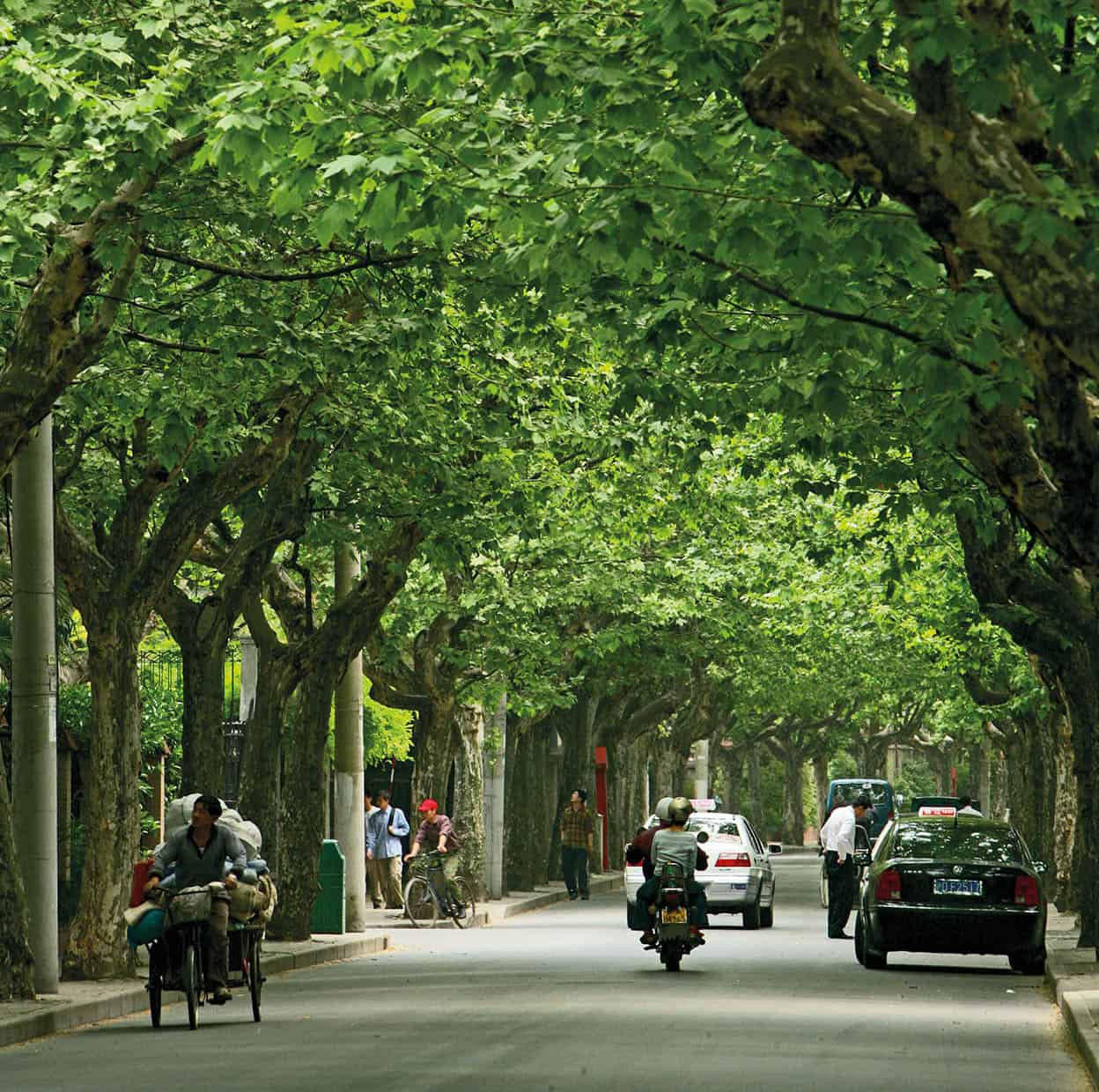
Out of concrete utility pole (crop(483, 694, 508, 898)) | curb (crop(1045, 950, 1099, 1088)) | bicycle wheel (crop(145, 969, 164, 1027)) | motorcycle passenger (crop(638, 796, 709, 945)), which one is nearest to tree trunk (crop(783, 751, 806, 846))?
concrete utility pole (crop(483, 694, 508, 898))

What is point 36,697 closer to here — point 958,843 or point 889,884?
point 889,884

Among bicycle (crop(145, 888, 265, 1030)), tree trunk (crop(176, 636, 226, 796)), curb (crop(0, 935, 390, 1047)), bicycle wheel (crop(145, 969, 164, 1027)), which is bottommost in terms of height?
curb (crop(0, 935, 390, 1047))

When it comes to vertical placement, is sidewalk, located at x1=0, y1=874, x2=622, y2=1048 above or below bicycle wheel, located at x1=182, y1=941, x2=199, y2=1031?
below

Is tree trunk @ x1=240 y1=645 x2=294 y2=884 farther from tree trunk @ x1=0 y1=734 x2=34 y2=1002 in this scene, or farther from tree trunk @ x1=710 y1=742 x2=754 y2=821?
tree trunk @ x1=710 y1=742 x2=754 y2=821

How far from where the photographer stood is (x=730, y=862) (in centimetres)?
3253

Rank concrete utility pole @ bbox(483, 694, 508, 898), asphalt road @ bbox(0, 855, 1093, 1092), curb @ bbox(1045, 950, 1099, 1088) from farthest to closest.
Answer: concrete utility pole @ bbox(483, 694, 508, 898)
curb @ bbox(1045, 950, 1099, 1088)
asphalt road @ bbox(0, 855, 1093, 1092)

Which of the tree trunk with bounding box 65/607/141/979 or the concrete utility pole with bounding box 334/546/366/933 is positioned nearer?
the tree trunk with bounding box 65/607/141/979

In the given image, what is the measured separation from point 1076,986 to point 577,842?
923 inches

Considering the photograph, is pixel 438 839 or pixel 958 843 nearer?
pixel 958 843

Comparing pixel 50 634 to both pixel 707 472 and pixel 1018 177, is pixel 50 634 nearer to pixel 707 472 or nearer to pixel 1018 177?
pixel 1018 177

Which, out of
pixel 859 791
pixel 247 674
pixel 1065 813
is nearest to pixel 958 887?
pixel 1065 813

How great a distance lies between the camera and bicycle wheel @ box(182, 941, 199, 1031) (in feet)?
52.0

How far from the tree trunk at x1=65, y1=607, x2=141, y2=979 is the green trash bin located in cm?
679

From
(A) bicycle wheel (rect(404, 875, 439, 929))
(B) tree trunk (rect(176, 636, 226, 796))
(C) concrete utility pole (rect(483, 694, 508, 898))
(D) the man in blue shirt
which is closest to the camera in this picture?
(B) tree trunk (rect(176, 636, 226, 796))
